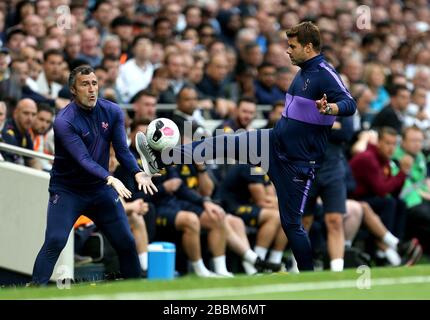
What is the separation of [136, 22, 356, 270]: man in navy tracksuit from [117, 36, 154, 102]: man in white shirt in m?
5.56

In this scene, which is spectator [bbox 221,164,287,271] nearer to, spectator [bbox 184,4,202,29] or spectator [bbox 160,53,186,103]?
spectator [bbox 160,53,186,103]

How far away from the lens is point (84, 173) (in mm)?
10703

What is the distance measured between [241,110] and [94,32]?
2.59 m

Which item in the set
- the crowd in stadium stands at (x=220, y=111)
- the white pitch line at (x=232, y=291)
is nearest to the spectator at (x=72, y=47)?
the crowd in stadium stands at (x=220, y=111)

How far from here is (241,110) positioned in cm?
1530

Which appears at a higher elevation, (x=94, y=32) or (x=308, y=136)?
(x=94, y=32)

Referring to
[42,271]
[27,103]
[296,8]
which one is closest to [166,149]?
[42,271]

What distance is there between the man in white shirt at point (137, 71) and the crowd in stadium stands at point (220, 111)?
0.07ft

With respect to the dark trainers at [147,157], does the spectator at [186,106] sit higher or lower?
higher

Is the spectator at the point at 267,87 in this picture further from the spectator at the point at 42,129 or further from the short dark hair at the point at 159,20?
the spectator at the point at 42,129

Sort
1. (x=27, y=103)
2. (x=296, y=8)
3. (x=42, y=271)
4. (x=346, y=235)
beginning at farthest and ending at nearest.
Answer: (x=296, y=8)
(x=346, y=235)
(x=27, y=103)
(x=42, y=271)

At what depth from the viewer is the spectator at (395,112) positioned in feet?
56.6

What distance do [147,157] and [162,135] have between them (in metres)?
0.26

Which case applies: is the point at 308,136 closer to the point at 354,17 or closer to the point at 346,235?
the point at 346,235
